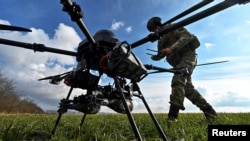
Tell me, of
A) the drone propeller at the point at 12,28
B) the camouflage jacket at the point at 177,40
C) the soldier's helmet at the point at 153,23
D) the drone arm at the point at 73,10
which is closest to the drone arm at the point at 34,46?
the drone propeller at the point at 12,28

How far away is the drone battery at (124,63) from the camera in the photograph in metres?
3.17

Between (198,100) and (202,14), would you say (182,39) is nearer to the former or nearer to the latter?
(198,100)

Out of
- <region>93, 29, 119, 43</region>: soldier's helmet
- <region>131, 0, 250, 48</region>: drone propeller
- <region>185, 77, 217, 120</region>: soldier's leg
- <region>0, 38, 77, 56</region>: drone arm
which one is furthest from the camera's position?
<region>185, 77, 217, 120</region>: soldier's leg

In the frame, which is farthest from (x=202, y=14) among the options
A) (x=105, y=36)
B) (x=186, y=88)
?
(x=186, y=88)

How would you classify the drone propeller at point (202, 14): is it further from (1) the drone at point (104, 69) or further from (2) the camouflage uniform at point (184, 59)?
(2) the camouflage uniform at point (184, 59)

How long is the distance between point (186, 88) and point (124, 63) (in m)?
5.56

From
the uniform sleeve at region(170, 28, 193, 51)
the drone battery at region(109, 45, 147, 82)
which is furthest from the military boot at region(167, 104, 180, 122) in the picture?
the drone battery at region(109, 45, 147, 82)

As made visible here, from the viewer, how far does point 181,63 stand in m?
8.03

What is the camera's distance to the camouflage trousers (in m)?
7.59

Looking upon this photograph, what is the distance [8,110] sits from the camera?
139 ft

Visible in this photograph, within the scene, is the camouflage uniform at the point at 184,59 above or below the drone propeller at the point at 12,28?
above

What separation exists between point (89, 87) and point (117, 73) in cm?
87

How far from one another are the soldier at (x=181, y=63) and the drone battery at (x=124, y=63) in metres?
4.31

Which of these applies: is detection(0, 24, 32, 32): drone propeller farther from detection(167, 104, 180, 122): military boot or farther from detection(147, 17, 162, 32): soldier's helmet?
detection(167, 104, 180, 122): military boot
